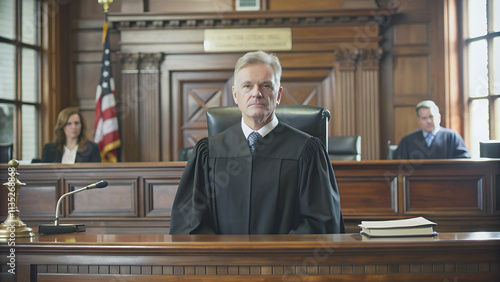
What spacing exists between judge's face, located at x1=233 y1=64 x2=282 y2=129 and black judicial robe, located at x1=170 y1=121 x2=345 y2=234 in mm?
164

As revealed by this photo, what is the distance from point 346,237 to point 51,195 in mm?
2769

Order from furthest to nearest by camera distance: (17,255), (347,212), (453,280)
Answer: (347,212), (17,255), (453,280)

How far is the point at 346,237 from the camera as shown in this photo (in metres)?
1.89

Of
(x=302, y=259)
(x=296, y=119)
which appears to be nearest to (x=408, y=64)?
(x=296, y=119)

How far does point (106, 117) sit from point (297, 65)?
2565 millimetres

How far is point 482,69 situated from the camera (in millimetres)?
6512

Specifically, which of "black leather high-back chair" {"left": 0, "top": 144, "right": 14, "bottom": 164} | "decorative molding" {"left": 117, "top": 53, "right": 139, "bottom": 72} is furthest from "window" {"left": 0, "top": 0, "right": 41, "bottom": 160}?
"decorative molding" {"left": 117, "top": 53, "right": 139, "bottom": 72}

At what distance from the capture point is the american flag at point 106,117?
21.9ft

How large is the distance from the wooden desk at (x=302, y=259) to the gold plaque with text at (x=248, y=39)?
526cm

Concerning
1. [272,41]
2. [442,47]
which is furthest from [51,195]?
[442,47]

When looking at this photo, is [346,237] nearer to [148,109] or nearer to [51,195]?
[51,195]

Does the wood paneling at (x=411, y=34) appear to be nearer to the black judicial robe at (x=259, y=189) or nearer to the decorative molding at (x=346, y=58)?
the decorative molding at (x=346, y=58)

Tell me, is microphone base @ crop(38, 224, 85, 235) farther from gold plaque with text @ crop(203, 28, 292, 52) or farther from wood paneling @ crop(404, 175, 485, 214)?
gold plaque with text @ crop(203, 28, 292, 52)

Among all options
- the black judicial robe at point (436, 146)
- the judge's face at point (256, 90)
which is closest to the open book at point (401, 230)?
the judge's face at point (256, 90)
